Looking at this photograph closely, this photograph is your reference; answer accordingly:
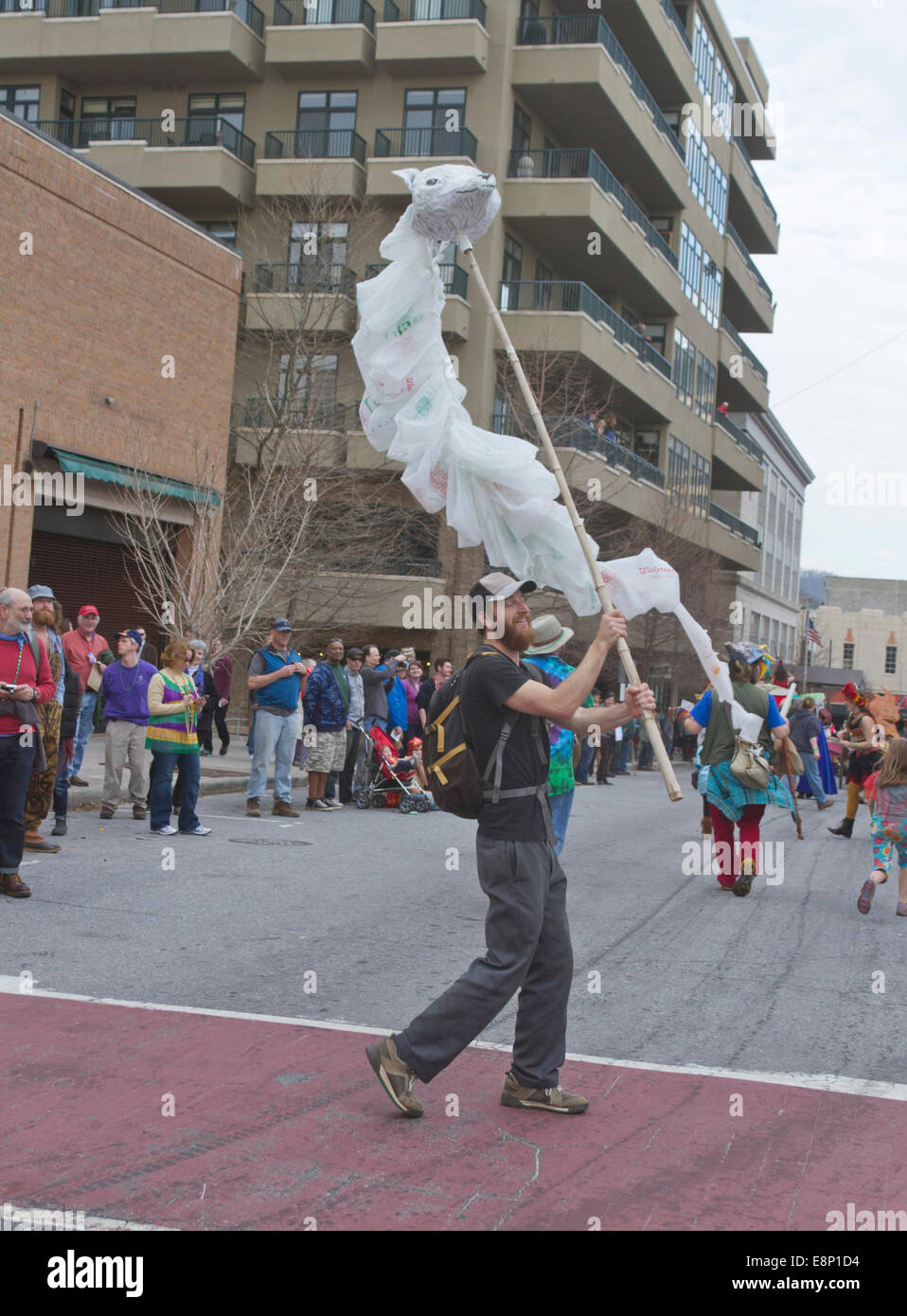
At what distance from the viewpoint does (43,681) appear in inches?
355

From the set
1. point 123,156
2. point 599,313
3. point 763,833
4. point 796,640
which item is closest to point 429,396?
point 763,833

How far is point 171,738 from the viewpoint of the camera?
1189 centimetres

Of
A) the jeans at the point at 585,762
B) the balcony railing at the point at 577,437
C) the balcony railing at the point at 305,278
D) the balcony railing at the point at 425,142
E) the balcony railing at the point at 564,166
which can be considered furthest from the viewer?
the balcony railing at the point at 564,166

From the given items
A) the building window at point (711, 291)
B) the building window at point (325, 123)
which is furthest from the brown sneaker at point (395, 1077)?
the building window at point (711, 291)

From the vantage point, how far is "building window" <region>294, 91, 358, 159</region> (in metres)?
32.8

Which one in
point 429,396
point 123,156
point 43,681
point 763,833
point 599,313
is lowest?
point 763,833

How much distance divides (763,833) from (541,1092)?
40.1ft

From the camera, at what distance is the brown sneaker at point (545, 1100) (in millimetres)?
4809

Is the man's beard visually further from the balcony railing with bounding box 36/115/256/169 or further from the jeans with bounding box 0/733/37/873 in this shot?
the balcony railing with bounding box 36/115/256/169

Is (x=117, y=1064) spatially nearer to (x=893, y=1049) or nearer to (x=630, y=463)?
(x=893, y=1049)

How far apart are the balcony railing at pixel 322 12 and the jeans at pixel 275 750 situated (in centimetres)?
2524

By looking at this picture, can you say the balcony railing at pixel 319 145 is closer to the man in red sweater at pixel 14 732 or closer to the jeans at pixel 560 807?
the man in red sweater at pixel 14 732

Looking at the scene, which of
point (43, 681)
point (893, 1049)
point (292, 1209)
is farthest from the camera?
point (43, 681)

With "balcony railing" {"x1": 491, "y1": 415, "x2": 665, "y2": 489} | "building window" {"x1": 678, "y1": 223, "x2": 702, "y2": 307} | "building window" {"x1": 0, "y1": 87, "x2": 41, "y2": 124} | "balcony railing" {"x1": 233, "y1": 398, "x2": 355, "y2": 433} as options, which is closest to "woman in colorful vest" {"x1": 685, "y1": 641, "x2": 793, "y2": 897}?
"balcony railing" {"x1": 491, "y1": 415, "x2": 665, "y2": 489}
